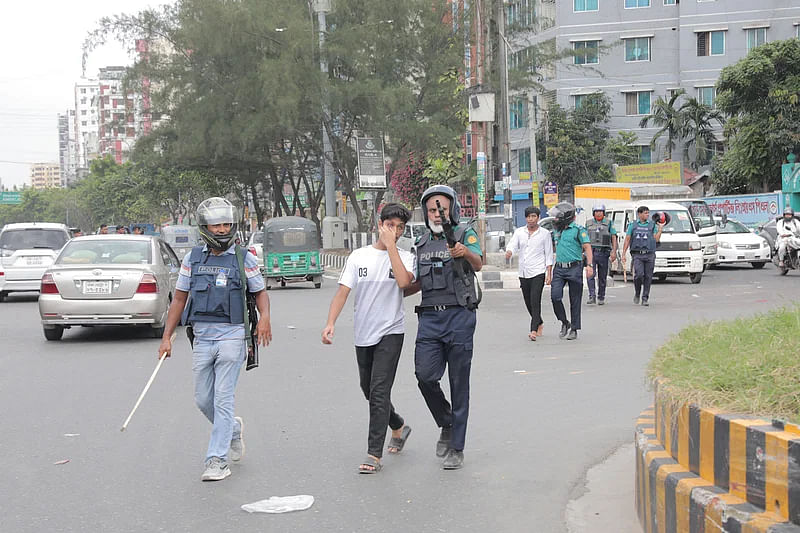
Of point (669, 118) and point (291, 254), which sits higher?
point (669, 118)

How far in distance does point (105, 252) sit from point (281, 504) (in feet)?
31.8

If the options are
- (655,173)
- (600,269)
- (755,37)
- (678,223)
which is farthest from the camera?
(755,37)

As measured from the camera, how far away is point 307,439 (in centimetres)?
766

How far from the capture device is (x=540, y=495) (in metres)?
6.03

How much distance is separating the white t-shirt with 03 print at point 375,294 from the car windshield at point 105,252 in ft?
27.9

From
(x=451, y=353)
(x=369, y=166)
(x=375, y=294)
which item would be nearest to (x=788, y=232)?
(x=369, y=166)

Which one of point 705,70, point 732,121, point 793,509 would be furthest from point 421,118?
point 793,509

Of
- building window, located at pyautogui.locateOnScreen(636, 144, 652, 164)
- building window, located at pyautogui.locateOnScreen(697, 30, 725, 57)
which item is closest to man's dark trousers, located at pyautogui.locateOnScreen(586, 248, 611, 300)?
building window, located at pyautogui.locateOnScreen(697, 30, 725, 57)

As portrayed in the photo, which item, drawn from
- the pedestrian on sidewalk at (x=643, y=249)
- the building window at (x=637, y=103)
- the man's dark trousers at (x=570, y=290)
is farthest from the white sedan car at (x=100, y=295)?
the building window at (x=637, y=103)

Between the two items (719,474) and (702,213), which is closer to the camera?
(719,474)

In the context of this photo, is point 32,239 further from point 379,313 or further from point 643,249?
point 379,313

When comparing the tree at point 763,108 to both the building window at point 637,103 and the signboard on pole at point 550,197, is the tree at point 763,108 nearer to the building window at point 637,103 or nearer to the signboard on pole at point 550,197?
the building window at point 637,103

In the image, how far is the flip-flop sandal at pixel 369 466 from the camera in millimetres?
6500

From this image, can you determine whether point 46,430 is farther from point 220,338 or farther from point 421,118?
point 421,118
